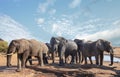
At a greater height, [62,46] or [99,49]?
[62,46]

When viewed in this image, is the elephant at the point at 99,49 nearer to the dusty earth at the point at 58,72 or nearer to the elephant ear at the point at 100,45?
the elephant ear at the point at 100,45

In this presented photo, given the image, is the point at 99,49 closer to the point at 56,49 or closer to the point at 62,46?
the point at 62,46

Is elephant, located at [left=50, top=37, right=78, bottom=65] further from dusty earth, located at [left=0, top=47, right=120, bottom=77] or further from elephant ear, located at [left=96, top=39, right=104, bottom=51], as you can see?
dusty earth, located at [left=0, top=47, right=120, bottom=77]

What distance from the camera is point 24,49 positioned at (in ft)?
67.7

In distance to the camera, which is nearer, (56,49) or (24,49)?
(24,49)

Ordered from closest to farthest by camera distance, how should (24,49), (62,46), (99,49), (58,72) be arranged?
(58,72) < (24,49) < (99,49) < (62,46)

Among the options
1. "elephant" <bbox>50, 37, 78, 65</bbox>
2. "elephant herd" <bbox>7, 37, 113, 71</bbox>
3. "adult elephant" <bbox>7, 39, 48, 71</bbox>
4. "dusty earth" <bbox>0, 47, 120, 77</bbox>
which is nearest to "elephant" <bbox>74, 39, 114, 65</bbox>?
"elephant herd" <bbox>7, 37, 113, 71</bbox>

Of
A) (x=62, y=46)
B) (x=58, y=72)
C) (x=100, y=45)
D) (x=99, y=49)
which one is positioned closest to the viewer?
(x=58, y=72)

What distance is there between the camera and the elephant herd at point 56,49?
20.4 meters

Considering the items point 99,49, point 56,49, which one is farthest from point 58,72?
point 99,49

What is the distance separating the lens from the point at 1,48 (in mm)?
43562

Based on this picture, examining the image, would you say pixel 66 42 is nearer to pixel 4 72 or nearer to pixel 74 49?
pixel 74 49

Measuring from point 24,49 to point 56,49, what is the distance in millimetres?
5200

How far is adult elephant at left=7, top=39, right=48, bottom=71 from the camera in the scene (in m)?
20.1
